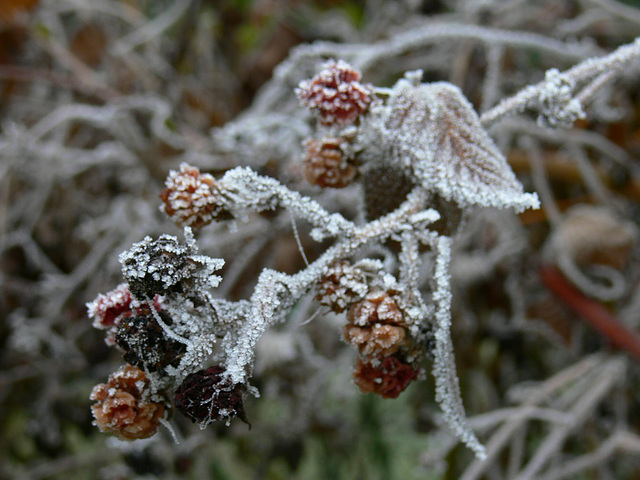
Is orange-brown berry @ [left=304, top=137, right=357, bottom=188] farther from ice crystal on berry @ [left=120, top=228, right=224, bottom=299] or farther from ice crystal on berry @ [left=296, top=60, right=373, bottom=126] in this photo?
ice crystal on berry @ [left=120, top=228, right=224, bottom=299]

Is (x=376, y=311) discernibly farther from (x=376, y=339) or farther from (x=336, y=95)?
(x=336, y=95)

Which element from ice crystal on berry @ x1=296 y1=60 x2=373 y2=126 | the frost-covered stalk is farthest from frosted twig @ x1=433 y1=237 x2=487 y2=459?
ice crystal on berry @ x1=296 y1=60 x2=373 y2=126

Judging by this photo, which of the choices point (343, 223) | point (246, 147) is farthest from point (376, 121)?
point (246, 147)

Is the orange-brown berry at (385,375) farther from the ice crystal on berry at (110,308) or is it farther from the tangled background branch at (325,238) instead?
the ice crystal on berry at (110,308)

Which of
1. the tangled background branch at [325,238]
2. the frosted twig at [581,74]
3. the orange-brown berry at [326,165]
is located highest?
the frosted twig at [581,74]

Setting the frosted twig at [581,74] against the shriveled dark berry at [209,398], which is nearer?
the shriveled dark berry at [209,398]

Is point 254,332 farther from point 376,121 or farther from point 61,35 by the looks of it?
point 61,35

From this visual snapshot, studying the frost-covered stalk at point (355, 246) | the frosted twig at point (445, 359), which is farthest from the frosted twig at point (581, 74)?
the frosted twig at point (445, 359)
